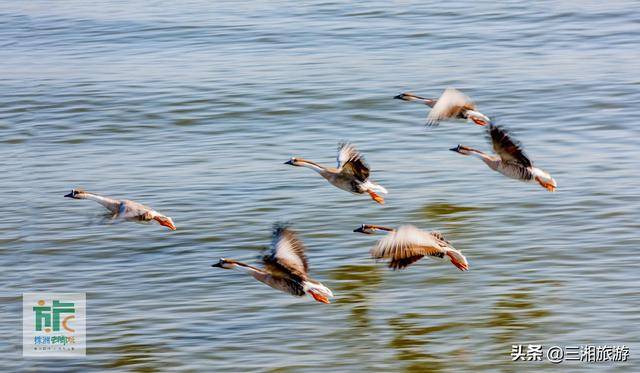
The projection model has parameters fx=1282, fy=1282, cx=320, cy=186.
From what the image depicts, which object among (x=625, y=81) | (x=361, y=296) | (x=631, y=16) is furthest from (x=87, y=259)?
(x=631, y=16)

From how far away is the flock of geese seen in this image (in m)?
12.4

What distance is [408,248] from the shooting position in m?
Result: 12.8

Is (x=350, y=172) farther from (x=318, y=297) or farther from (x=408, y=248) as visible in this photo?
(x=318, y=297)

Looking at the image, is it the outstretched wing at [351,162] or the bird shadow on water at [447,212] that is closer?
the outstretched wing at [351,162]

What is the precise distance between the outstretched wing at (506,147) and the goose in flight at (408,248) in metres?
1.43

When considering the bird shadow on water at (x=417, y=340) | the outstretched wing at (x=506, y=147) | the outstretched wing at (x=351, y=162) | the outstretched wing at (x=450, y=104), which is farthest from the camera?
the outstretched wing at (x=450, y=104)

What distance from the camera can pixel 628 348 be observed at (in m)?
12.2

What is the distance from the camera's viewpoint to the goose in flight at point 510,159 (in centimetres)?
1413

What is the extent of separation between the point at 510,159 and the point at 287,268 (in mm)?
3428

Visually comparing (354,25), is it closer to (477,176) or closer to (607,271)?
(477,176)

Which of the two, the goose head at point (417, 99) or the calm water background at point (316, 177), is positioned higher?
the goose head at point (417, 99)

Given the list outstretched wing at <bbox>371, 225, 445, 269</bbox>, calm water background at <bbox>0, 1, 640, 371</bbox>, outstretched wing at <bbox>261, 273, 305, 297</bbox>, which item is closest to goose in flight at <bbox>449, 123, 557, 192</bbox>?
calm water background at <bbox>0, 1, 640, 371</bbox>
